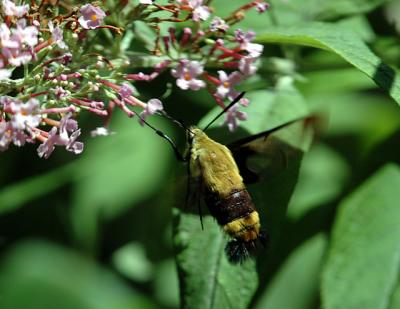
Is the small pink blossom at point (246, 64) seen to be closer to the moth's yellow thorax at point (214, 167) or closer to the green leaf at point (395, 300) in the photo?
the moth's yellow thorax at point (214, 167)

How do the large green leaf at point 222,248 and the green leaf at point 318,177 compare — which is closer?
the large green leaf at point 222,248

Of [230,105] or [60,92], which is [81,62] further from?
[230,105]

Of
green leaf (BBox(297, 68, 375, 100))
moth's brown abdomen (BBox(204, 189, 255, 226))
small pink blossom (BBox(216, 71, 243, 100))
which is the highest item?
small pink blossom (BBox(216, 71, 243, 100))

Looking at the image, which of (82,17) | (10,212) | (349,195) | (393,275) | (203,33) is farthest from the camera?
(10,212)

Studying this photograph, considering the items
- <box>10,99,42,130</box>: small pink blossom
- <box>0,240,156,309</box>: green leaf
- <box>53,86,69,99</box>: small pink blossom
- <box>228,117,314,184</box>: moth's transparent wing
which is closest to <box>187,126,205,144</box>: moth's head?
<box>228,117,314,184</box>: moth's transparent wing

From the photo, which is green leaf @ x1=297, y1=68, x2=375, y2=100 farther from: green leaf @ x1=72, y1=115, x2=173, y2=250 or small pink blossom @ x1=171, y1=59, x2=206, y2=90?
small pink blossom @ x1=171, y1=59, x2=206, y2=90

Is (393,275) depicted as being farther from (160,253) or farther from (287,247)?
(160,253)

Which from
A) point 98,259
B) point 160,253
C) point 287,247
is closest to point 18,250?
point 98,259

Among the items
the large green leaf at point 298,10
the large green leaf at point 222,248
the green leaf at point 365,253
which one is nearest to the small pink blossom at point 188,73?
the large green leaf at point 222,248
